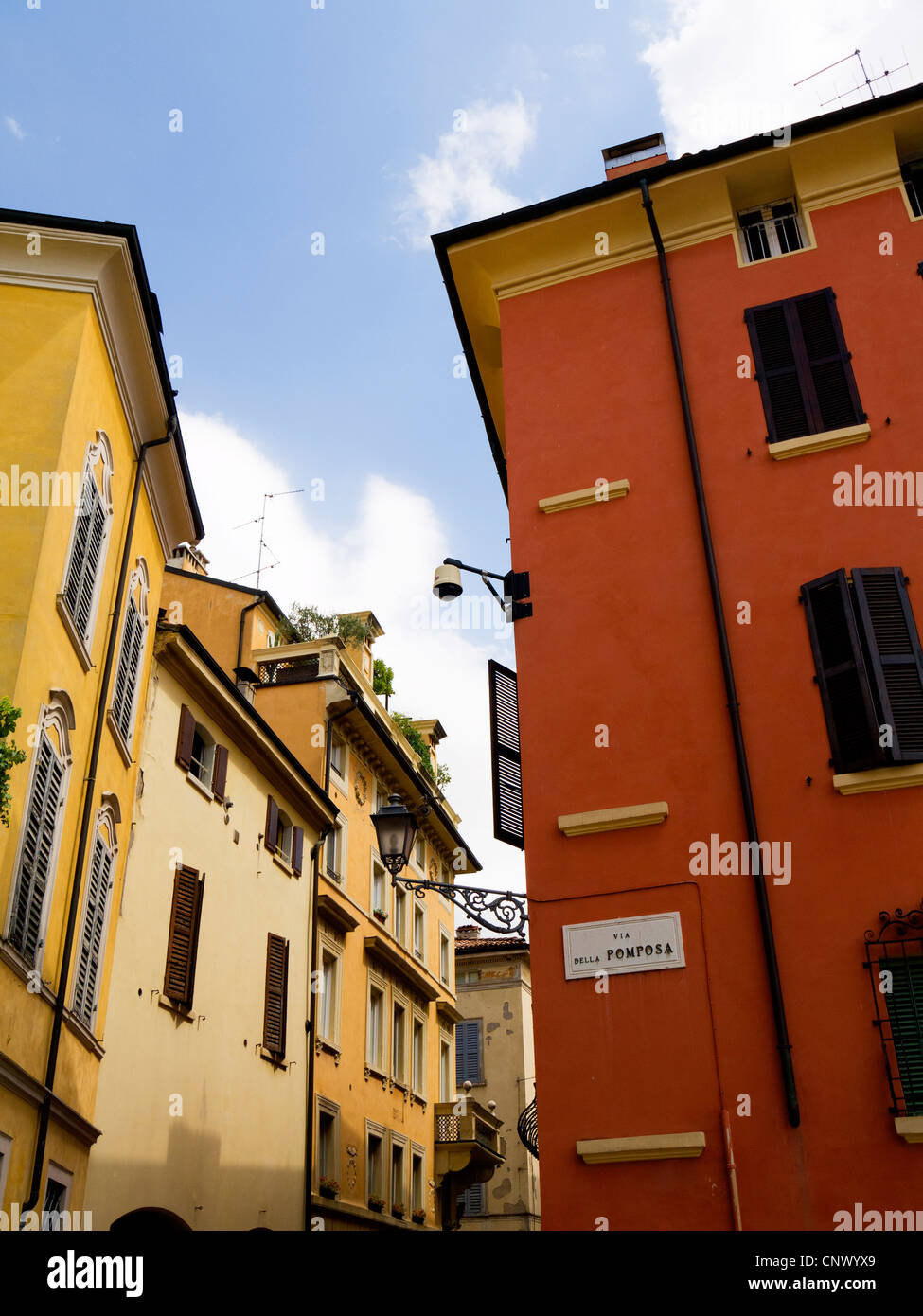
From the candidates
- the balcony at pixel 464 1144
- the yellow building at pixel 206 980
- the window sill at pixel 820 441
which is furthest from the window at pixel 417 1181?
the window sill at pixel 820 441

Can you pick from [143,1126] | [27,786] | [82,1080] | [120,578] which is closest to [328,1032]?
[143,1126]

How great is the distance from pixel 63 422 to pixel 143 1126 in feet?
30.7

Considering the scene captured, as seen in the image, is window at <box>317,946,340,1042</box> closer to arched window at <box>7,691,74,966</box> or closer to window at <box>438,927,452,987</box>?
window at <box>438,927,452,987</box>

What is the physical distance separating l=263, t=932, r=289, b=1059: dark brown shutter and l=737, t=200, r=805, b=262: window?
14.5m

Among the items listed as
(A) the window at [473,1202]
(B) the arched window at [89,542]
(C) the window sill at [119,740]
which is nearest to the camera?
(B) the arched window at [89,542]

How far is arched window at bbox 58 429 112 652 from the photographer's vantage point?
40.2ft

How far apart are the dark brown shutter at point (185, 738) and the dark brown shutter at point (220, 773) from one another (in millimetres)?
954

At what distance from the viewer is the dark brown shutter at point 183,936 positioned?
17.2m

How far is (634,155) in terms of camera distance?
51.7 feet

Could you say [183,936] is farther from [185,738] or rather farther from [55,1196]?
[55,1196]

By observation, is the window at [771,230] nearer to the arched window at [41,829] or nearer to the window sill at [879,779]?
the window sill at [879,779]

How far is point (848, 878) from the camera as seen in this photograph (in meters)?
9.38

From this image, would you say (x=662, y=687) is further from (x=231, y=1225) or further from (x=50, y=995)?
(x=231, y=1225)

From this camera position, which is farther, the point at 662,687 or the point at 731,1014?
the point at 662,687
